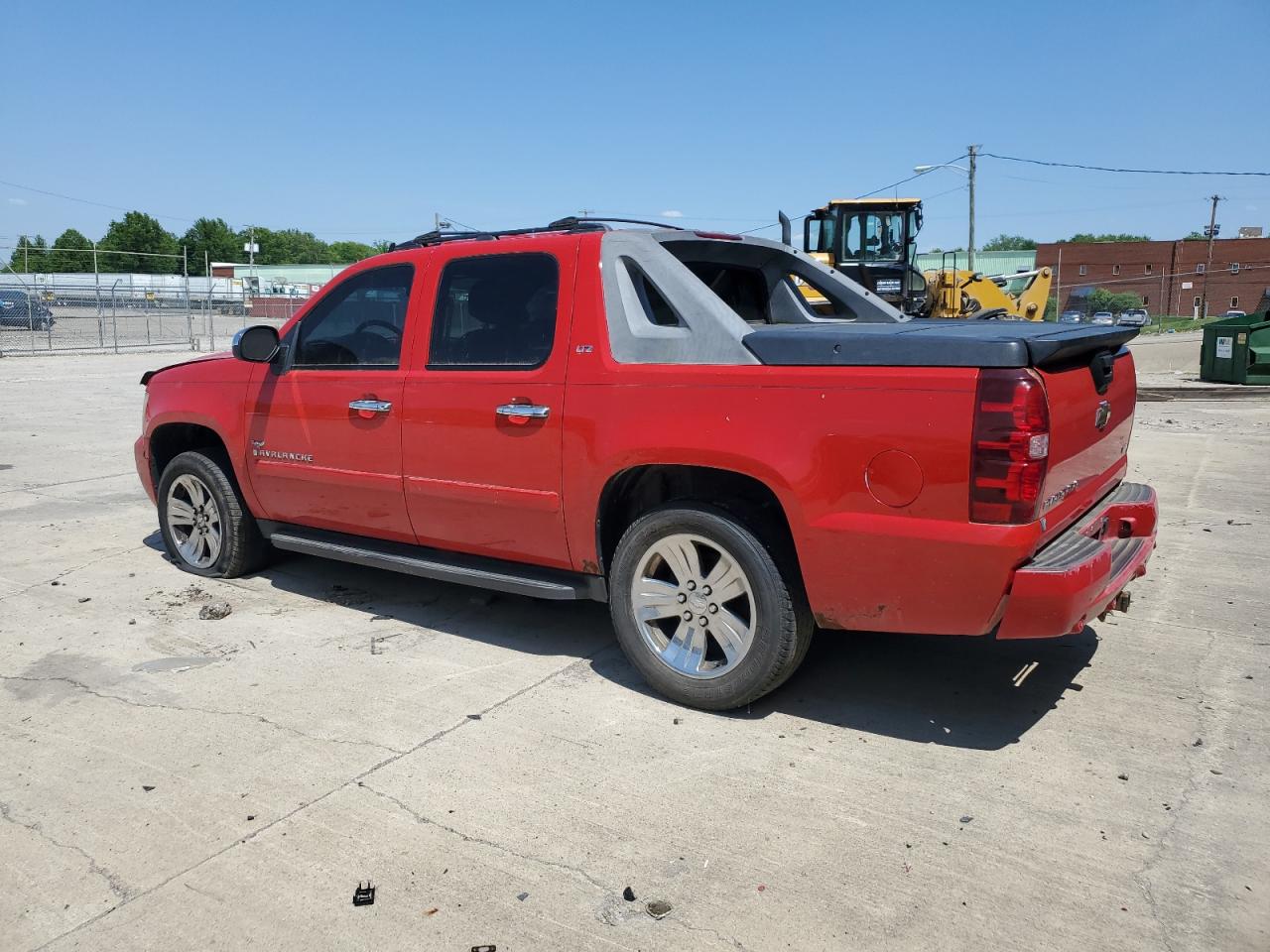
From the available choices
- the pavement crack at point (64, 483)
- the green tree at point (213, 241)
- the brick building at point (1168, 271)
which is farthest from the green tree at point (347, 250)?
the pavement crack at point (64, 483)

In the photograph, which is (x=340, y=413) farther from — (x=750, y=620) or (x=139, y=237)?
(x=139, y=237)

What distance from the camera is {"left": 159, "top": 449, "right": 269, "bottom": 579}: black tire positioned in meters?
5.96

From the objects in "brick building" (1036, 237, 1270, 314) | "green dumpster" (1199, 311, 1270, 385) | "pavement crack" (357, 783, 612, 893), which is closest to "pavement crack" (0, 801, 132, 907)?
"pavement crack" (357, 783, 612, 893)

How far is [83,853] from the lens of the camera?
3.13 metres

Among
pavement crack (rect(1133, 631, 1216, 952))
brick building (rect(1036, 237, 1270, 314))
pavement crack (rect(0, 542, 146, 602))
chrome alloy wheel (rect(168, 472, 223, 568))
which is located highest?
brick building (rect(1036, 237, 1270, 314))

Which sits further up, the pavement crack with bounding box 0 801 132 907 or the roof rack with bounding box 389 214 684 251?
the roof rack with bounding box 389 214 684 251

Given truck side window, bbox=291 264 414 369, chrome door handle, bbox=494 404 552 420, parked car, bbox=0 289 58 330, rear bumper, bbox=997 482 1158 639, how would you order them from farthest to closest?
parked car, bbox=0 289 58 330
truck side window, bbox=291 264 414 369
chrome door handle, bbox=494 404 552 420
rear bumper, bbox=997 482 1158 639

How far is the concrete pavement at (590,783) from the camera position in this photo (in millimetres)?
2803

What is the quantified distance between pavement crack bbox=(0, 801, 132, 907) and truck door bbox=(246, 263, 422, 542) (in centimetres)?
209

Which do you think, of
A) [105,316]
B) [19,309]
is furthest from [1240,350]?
[19,309]

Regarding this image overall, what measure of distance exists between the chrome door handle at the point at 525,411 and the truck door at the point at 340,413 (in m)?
0.69

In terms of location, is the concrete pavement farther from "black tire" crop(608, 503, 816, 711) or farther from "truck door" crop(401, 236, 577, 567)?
"truck door" crop(401, 236, 577, 567)

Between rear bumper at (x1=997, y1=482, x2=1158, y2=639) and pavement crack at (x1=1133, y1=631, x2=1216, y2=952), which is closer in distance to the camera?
pavement crack at (x1=1133, y1=631, x2=1216, y2=952)

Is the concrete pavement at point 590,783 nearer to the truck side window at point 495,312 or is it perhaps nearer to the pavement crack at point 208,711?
the pavement crack at point 208,711
